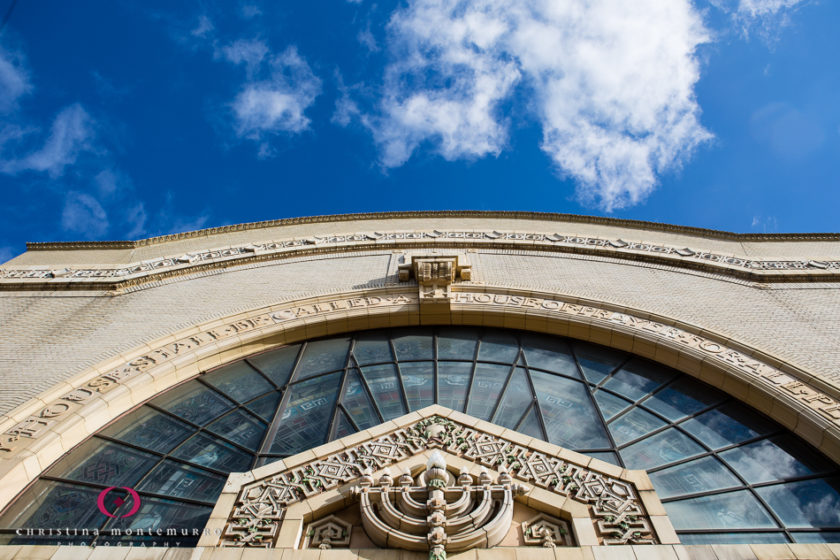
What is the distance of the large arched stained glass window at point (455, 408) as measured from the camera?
704 cm

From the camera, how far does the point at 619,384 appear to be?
9.46 metres

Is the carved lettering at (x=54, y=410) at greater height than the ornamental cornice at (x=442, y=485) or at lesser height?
greater

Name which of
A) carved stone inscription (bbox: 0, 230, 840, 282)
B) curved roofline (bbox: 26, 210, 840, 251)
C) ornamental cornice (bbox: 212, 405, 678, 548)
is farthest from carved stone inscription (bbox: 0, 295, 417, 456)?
curved roofline (bbox: 26, 210, 840, 251)

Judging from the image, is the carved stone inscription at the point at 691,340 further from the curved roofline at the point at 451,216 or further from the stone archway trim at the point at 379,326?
the curved roofline at the point at 451,216

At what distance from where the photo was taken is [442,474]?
6273 mm

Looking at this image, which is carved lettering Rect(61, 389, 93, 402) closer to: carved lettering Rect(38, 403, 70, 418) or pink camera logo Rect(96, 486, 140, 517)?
carved lettering Rect(38, 403, 70, 418)

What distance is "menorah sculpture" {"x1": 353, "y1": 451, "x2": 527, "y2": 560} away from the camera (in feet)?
18.6

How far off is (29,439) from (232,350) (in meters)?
3.23

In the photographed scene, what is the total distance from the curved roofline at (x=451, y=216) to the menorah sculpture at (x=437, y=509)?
969 cm

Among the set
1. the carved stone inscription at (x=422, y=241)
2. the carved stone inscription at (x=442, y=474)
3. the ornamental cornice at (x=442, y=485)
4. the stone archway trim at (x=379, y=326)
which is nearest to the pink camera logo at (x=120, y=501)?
the stone archway trim at (x=379, y=326)

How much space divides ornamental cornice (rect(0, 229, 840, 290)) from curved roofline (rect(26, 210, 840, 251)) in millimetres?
1092

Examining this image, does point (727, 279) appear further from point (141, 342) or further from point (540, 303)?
point (141, 342)

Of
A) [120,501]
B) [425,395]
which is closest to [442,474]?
[425,395]

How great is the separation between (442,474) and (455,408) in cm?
261
